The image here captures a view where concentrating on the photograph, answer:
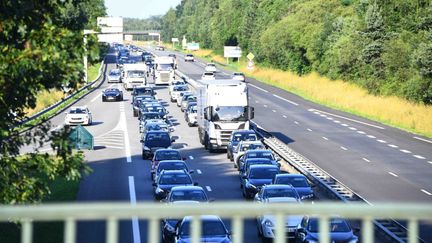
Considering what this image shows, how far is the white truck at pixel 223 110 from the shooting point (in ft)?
154

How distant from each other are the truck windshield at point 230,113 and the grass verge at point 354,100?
1608cm

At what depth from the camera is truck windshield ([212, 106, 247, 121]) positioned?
156 feet

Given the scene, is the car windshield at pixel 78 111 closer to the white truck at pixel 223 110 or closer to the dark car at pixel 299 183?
the white truck at pixel 223 110

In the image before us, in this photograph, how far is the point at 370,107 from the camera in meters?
73.6

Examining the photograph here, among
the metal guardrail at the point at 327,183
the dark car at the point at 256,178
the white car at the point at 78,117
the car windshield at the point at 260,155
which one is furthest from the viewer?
the white car at the point at 78,117

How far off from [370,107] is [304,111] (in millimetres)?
5581

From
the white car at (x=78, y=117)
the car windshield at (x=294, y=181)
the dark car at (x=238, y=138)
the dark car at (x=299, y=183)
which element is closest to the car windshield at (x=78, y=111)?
the white car at (x=78, y=117)

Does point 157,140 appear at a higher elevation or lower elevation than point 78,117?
higher

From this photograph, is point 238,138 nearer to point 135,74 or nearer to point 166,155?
point 166,155

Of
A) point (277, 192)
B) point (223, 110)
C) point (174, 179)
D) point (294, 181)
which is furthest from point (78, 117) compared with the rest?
point (277, 192)

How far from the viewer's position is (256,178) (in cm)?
3475

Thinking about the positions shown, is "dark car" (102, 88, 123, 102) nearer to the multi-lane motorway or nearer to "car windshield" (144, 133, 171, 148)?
the multi-lane motorway

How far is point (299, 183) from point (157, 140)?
53.7ft

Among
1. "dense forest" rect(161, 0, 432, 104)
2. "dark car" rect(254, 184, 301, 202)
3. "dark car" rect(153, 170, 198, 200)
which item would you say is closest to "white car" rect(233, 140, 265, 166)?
"dark car" rect(153, 170, 198, 200)
